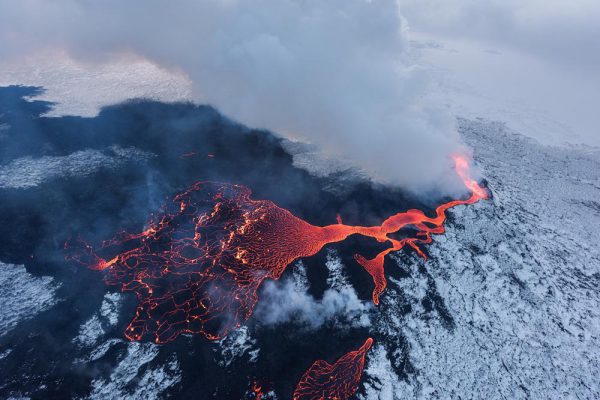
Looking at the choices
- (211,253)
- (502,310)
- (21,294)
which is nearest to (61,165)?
(21,294)

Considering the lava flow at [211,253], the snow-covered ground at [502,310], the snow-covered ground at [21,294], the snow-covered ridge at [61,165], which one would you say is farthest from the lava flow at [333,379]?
the snow-covered ridge at [61,165]

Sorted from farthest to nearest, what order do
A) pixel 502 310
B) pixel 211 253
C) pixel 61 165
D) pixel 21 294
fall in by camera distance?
pixel 61 165 < pixel 211 253 < pixel 502 310 < pixel 21 294

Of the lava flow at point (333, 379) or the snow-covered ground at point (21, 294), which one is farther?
the snow-covered ground at point (21, 294)

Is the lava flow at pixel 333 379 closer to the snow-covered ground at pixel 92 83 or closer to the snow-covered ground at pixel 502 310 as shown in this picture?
the snow-covered ground at pixel 502 310

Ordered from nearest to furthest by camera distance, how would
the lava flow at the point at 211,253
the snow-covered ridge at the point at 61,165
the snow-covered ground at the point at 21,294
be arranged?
the snow-covered ground at the point at 21,294, the lava flow at the point at 211,253, the snow-covered ridge at the point at 61,165

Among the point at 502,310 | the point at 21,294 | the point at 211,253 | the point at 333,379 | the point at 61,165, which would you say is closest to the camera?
the point at 333,379

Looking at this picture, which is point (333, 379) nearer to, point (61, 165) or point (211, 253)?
point (211, 253)
